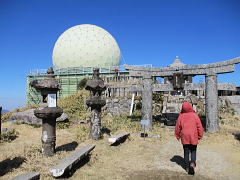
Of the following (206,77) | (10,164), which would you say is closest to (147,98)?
(206,77)

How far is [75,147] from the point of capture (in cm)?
814

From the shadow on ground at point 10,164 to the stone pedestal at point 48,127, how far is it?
0.74 meters

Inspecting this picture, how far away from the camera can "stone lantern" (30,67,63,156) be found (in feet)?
22.2

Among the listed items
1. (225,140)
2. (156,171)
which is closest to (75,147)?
(156,171)

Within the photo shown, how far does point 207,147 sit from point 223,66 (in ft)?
15.4

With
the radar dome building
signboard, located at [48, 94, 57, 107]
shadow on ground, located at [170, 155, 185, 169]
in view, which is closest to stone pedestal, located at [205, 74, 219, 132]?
shadow on ground, located at [170, 155, 185, 169]

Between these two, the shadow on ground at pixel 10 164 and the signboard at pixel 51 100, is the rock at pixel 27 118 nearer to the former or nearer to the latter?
the signboard at pixel 51 100

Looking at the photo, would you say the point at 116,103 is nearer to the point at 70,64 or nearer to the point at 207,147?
the point at 207,147

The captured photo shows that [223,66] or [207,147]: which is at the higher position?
[223,66]

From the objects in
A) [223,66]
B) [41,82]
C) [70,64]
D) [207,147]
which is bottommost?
[207,147]

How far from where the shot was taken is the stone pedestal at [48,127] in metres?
6.76

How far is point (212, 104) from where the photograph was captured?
448 inches

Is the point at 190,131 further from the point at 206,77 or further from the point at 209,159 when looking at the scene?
the point at 206,77

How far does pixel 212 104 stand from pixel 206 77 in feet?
4.96
